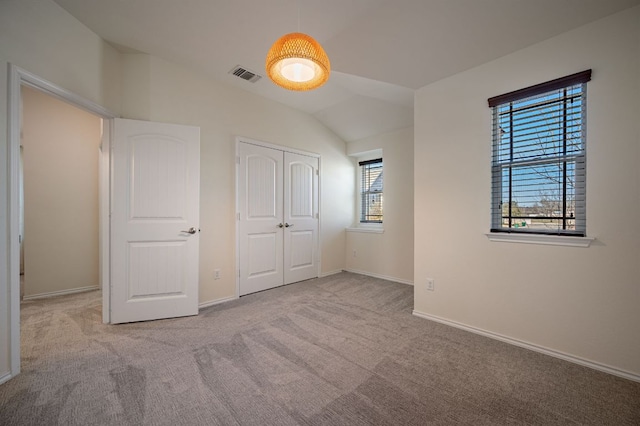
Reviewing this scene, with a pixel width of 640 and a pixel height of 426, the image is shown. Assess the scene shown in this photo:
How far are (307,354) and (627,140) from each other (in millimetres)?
2820

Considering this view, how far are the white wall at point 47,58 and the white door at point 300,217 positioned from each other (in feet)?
7.38

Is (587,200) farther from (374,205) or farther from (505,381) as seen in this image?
(374,205)

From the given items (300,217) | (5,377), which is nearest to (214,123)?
(300,217)

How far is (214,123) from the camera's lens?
3.32 meters

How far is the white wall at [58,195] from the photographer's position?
340 cm

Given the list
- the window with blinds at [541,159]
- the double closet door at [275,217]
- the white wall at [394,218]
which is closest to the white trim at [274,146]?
the double closet door at [275,217]

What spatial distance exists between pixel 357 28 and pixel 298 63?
0.87m

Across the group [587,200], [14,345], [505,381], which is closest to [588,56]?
[587,200]

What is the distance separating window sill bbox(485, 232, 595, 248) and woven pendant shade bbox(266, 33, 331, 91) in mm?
2064

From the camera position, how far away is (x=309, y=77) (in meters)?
1.85

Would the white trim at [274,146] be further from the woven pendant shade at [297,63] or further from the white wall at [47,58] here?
the woven pendant shade at [297,63]

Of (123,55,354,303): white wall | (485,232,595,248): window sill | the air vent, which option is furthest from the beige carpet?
the air vent

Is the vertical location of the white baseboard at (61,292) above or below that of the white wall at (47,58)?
below

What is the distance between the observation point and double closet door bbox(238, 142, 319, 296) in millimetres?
3629
